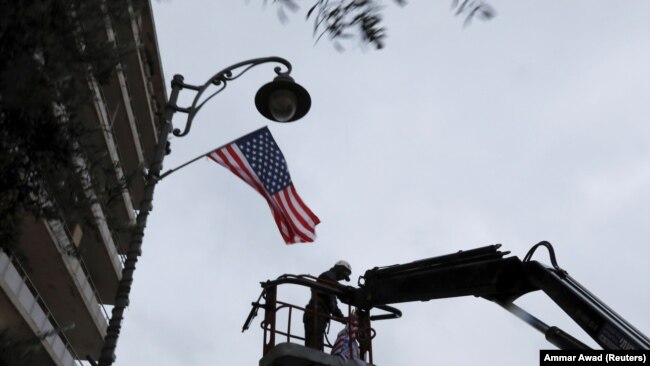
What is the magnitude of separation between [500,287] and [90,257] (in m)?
18.2

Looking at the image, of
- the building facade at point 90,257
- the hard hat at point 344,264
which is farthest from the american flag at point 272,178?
the building facade at point 90,257

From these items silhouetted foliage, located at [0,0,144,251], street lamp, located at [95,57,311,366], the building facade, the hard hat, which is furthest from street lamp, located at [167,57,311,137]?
the building facade

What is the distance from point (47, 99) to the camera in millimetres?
4902

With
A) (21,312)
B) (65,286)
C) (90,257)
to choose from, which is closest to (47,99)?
(21,312)

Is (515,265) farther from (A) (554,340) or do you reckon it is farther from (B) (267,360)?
(B) (267,360)

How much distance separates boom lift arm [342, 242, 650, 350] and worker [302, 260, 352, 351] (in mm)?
303

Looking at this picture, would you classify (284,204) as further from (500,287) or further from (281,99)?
(500,287)

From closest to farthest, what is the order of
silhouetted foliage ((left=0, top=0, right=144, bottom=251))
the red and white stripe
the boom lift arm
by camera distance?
1. silhouetted foliage ((left=0, top=0, right=144, bottom=251))
2. the boom lift arm
3. the red and white stripe

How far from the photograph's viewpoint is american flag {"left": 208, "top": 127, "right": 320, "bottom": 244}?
11.8 meters

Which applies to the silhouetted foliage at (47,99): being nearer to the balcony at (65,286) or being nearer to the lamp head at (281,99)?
Result: the lamp head at (281,99)

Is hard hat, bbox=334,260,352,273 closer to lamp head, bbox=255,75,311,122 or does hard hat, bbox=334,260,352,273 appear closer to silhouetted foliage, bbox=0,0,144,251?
lamp head, bbox=255,75,311,122

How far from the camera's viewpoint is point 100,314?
955 inches

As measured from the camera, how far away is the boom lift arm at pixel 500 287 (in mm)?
7586

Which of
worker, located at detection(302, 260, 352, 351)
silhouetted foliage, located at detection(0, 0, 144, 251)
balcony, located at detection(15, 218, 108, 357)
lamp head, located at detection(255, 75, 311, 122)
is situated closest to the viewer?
silhouetted foliage, located at detection(0, 0, 144, 251)
